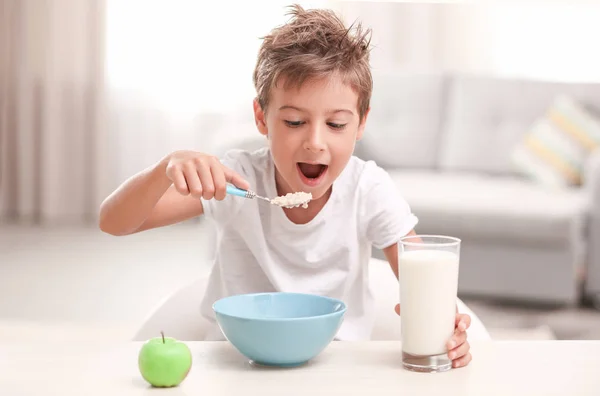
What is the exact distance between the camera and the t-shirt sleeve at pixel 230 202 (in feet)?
5.27

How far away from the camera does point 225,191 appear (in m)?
1.17

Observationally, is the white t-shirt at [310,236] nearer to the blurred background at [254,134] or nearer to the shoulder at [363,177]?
the shoulder at [363,177]

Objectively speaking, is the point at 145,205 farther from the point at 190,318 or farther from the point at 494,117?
the point at 494,117

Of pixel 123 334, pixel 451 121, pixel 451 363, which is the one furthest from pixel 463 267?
pixel 451 363

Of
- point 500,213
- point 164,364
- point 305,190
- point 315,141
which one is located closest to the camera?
point 164,364

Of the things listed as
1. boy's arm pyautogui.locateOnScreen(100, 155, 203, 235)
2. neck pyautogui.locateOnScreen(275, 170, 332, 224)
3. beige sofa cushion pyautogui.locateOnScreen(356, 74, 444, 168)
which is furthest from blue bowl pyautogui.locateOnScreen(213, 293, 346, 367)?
beige sofa cushion pyautogui.locateOnScreen(356, 74, 444, 168)

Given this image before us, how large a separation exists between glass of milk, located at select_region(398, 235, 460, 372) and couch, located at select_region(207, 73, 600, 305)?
2376 mm

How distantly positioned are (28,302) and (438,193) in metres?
1.76

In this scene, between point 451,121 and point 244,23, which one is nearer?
point 451,121

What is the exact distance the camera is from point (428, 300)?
1106 millimetres

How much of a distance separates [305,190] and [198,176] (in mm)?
354

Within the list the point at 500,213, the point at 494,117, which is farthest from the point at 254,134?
the point at 494,117

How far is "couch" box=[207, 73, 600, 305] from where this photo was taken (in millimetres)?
3447

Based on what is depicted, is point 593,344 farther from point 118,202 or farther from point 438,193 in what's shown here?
point 438,193
